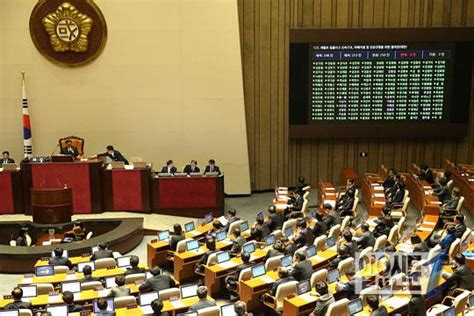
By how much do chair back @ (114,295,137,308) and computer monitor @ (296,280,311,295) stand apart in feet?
7.81

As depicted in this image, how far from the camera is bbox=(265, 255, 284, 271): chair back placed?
10.4 meters

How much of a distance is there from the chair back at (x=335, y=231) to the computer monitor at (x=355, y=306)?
357 centimetres

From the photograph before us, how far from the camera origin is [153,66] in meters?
17.1

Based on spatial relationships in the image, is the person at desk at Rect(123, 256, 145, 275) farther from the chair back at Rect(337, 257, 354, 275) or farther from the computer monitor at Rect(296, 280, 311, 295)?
the chair back at Rect(337, 257, 354, 275)

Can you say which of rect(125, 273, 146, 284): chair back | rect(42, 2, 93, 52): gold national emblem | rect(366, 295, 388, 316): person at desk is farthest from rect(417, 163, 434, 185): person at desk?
rect(42, 2, 93, 52): gold national emblem

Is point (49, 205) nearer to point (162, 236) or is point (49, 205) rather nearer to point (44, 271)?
point (162, 236)

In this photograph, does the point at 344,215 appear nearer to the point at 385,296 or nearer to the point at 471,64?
the point at 385,296

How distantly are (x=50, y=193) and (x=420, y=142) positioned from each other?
34.5 feet

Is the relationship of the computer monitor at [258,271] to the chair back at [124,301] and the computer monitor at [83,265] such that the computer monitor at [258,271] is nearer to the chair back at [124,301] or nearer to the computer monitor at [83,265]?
the chair back at [124,301]

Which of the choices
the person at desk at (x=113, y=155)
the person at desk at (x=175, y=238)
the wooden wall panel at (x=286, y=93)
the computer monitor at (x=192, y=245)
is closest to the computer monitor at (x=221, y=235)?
the computer monitor at (x=192, y=245)

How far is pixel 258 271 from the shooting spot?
33.5 feet

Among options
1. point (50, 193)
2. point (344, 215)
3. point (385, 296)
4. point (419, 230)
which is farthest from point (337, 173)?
point (385, 296)

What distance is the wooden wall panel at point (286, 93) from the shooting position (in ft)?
57.8

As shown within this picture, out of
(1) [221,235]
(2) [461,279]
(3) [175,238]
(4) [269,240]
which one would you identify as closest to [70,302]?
(3) [175,238]
